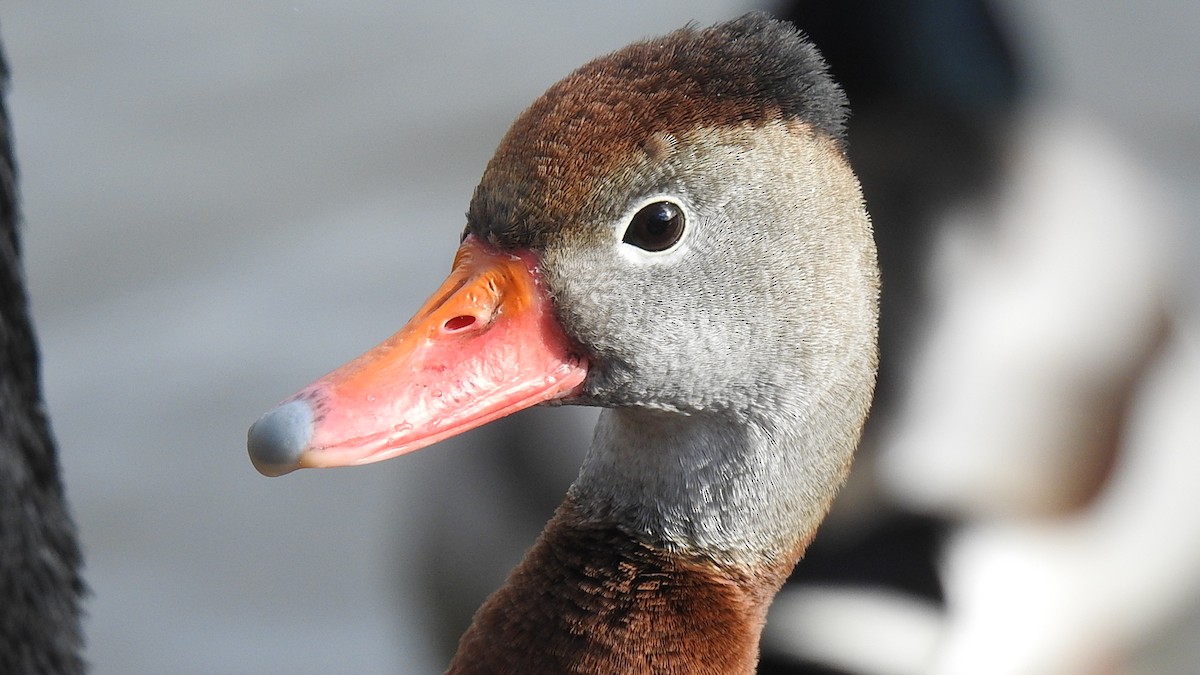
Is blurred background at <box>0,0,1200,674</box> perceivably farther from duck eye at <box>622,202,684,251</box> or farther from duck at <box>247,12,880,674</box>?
duck eye at <box>622,202,684,251</box>

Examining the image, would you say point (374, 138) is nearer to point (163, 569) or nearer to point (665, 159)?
point (163, 569)

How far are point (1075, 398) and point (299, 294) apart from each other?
5.83ft

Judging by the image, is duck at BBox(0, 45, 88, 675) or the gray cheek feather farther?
duck at BBox(0, 45, 88, 675)

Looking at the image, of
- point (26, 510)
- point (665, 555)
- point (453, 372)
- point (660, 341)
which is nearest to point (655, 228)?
point (660, 341)

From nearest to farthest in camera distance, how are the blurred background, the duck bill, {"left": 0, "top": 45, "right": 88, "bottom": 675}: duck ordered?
the duck bill, {"left": 0, "top": 45, "right": 88, "bottom": 675}: duck, the blurred background

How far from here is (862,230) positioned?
1626 millimetres

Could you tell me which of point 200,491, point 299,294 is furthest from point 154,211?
point 200,491

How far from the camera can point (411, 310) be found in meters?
3.56

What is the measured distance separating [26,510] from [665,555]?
3.54 ft

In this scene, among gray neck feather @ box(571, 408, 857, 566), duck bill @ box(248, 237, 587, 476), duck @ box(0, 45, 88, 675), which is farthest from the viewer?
duck @ box(0, 45, 88, 675)

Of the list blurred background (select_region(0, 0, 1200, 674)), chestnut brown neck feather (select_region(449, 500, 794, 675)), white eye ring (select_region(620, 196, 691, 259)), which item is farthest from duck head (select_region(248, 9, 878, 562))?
blurred background (select_region(0, 0, 1200, 674))

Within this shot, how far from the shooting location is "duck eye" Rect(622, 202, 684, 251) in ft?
5.02

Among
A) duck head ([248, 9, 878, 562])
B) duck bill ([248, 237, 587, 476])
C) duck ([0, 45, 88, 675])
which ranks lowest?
duck ([0, 45, 88, 675])

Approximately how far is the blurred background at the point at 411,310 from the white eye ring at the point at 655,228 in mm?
1212
